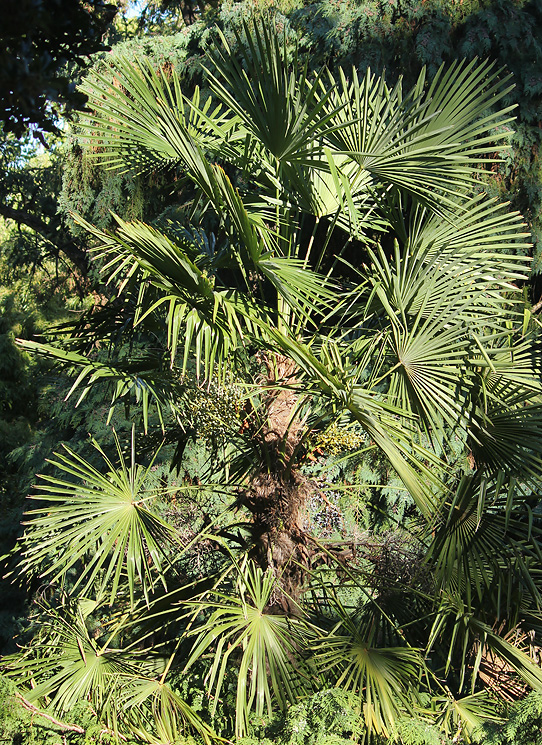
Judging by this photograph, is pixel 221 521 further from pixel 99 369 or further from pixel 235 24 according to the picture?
pixel 235 24

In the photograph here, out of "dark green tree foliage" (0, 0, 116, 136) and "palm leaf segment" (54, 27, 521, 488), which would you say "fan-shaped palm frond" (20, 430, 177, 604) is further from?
"dark green tree foliage" (0, 0, 116, 136)

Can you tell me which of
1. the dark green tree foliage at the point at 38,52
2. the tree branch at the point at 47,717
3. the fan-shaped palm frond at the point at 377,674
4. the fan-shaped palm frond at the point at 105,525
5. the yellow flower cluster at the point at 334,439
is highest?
the dark green tree foliage at the point at 38,52

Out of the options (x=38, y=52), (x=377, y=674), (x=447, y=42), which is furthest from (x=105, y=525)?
(x=447, y=42)

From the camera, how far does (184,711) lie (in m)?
3.02

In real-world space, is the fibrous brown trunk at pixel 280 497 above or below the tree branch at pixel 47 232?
below

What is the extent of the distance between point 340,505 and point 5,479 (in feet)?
16.0

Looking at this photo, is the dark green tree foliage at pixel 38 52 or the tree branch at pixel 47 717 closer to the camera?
the dark green tree foliage at pixel 38 52

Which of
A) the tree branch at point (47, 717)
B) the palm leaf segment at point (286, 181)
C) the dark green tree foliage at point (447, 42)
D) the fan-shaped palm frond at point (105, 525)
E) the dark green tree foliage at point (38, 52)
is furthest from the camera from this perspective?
the dark green tree foliage at point (447, 42)

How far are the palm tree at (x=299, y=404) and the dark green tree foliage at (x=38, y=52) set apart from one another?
3.96 ft

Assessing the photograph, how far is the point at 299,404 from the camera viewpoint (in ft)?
10.4

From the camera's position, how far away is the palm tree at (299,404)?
8.72 feet

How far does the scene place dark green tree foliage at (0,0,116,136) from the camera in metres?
1.01

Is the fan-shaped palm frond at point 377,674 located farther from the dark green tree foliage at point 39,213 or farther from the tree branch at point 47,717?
the dark green tree foliage at point 39,213

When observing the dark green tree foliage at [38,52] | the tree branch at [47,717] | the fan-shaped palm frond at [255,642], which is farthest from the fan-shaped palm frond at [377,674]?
the dark green tree foliage at [38,52]
